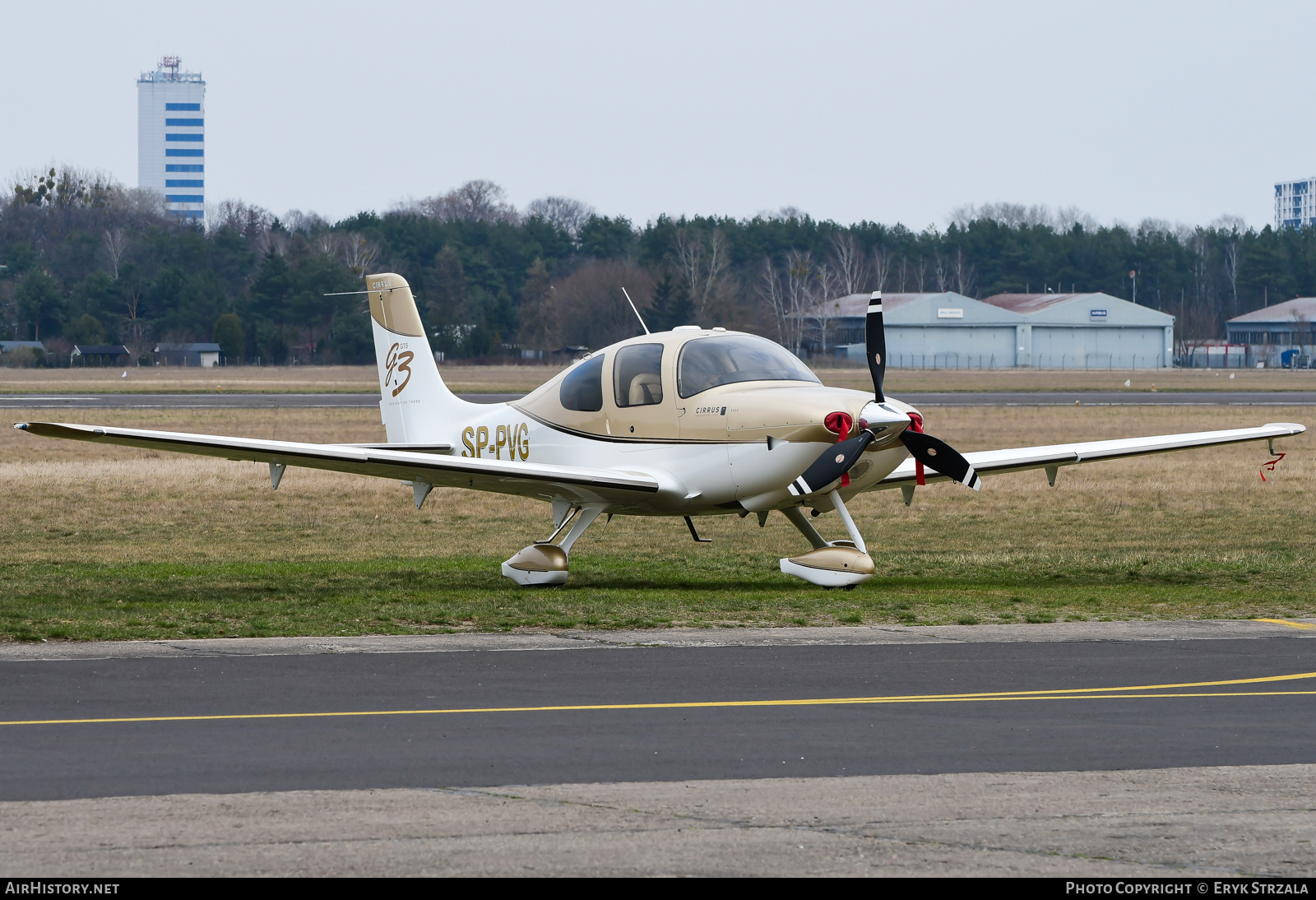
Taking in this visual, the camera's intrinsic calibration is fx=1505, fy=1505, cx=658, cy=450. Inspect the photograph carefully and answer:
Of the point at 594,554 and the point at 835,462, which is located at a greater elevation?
the point at 835,462

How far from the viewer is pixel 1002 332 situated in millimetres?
129750

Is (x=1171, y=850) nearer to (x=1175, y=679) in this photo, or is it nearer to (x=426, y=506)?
(x=1175, y=679)

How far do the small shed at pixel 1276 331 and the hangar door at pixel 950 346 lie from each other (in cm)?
2811

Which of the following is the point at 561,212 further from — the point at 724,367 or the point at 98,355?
the point at 724,367

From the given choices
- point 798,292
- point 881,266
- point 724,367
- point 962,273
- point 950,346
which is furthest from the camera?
point 962,273

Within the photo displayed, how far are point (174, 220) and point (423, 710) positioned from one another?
172910 mm

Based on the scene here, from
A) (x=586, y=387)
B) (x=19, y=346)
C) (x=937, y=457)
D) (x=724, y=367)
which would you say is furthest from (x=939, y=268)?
(x=937, y=457)

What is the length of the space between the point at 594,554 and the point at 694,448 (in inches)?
183

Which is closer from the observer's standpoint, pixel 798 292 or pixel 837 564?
pixel 837 564

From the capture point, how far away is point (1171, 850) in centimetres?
627

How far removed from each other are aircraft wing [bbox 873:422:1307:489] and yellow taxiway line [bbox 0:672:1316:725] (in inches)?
231

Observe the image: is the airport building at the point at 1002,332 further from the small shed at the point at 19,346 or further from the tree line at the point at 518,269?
the small shed at the point at 19,346

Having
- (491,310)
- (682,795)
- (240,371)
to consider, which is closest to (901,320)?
(491,310)

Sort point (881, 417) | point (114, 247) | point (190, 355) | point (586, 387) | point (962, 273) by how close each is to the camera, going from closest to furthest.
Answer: point (881, 417) → point (586, 387) → point (190, 355) → point (114, 247) → point (962, 273)
